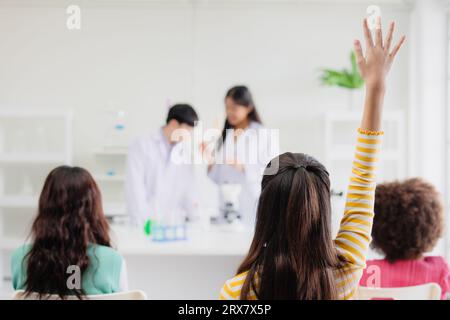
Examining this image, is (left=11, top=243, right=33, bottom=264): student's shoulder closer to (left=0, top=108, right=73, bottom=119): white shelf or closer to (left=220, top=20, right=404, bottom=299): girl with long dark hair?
(left=220, top=20, right=404, bottom=299): girl with long dark hair

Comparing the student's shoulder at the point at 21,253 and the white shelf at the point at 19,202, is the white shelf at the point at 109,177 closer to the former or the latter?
the white shelf at the point at 19,202

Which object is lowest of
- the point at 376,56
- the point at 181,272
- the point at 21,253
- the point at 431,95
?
the point at 181,272

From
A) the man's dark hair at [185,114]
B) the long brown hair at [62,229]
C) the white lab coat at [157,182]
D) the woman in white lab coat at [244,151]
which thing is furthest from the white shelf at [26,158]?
the long brown hair at [62,229]

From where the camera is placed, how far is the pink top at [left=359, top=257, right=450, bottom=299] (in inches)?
35.8

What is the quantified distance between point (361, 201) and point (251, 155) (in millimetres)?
465

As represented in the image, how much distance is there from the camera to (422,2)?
5.44 feet

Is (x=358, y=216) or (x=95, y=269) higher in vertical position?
(x=358, y=216)

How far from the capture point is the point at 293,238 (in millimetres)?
515

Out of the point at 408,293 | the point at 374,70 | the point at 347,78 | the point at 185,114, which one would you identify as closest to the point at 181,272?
the point at 185,114

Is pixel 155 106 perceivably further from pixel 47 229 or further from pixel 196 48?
pixel 47 229

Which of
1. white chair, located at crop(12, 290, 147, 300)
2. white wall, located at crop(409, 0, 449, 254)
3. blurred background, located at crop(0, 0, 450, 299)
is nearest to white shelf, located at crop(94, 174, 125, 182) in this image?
blurred background, located at crop(0, 0, 450, 299)

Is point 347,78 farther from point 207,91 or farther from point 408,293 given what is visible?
point 408,293

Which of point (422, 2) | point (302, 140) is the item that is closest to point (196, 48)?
point (302, 140)

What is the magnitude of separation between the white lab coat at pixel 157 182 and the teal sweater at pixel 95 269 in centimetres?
70
